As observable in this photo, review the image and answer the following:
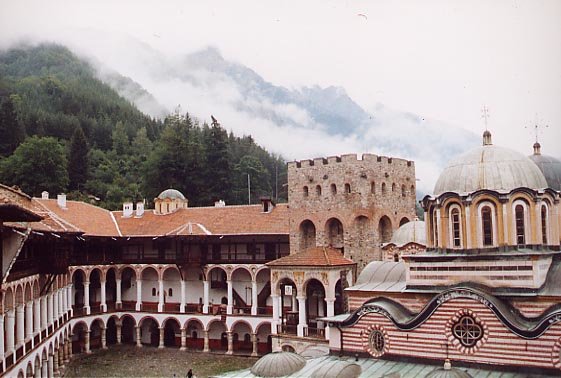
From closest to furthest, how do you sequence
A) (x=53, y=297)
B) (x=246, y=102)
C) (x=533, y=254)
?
(x=533, y=254) → (x=53, y=297) → (x=246, y=102)

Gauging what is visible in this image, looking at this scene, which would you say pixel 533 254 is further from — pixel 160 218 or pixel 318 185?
pixel 160 218

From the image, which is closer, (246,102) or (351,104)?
(351,104)

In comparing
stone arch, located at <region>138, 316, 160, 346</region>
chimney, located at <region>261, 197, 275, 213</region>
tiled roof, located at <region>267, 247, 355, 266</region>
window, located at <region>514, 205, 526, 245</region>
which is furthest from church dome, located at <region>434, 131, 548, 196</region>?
stone arch, located at <region>138, 316, 160, 346</region>

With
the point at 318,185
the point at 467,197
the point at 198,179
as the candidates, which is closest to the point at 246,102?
the point at 198,179

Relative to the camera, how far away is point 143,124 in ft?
281

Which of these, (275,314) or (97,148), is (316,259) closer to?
(275,314)

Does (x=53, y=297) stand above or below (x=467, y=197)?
below

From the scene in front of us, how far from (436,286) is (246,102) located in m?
76.4

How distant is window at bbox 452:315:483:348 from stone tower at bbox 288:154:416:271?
39.4 feet

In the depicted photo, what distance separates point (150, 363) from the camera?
33.5 meters

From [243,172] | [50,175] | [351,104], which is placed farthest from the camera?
[351,104]

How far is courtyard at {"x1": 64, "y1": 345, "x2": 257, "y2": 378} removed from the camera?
103ft

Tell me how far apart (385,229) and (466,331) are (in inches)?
559

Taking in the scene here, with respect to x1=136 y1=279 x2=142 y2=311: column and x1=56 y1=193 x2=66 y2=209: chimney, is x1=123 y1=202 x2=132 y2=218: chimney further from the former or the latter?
x1=136 y1=279 x2=142 y2=311: column
